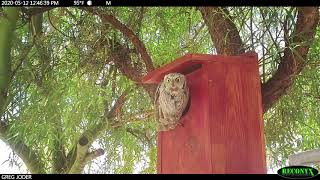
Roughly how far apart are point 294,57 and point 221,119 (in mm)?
388

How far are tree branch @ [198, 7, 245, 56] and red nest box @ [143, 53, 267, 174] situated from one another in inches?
6.6

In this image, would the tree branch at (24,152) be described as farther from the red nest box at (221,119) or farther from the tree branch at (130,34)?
the red nest box at (221,119)

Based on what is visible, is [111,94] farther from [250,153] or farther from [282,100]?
[250,153]

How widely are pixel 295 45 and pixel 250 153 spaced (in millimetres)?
412

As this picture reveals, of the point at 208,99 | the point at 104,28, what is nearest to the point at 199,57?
the point at 208,99

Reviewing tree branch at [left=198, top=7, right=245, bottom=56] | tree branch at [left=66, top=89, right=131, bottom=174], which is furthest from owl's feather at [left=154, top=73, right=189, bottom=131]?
tree branch at [left=66, top=89, right=131, bottom=174]

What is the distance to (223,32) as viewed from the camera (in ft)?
6.31

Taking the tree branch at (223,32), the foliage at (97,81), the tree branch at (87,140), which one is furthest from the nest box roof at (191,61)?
the tree branch at (87,140)

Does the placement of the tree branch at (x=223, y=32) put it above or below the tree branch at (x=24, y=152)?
above

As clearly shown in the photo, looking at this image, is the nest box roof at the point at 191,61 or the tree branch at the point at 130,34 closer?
the nest box roof at the point at 191,61

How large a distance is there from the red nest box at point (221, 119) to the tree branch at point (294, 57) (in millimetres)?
155

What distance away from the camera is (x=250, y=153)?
161cm

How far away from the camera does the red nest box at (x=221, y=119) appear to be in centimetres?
158
